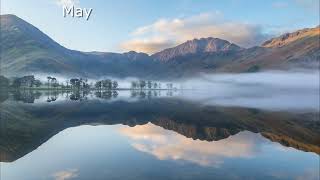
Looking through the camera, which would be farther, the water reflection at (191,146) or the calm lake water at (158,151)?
the water reflection at (191,146)

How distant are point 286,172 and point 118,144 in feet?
61.1

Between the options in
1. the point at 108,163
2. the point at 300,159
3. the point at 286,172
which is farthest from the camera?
the point at 300,159

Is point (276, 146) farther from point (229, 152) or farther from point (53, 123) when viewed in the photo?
point (53, 123)

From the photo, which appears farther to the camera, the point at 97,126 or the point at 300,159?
the point at 97,126

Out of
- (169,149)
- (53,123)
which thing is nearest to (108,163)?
(169,149)

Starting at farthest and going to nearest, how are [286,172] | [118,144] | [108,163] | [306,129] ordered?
1. [306,129]
2. [118,144]
3. [108,163]
4. [286,172]

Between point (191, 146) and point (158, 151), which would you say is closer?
point (158, 151)

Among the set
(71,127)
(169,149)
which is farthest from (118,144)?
(71,127)

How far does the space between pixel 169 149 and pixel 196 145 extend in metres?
4.24

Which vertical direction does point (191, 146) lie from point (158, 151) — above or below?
below

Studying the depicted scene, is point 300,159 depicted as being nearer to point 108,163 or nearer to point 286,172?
point 286,172

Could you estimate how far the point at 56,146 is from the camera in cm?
3703

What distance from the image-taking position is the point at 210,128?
2175 inches

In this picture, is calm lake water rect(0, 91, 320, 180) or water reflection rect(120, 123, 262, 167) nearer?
calm lake water rect(0, 91, 320, 180)
